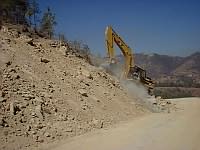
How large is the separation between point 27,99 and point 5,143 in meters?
3.02

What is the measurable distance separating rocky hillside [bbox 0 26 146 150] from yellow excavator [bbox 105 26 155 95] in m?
1.34

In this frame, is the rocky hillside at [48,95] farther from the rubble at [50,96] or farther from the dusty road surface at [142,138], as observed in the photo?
the dusty road surface at [142,138]

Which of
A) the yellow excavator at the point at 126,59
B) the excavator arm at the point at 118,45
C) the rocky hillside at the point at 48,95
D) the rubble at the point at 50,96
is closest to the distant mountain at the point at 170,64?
the yellow excavator at the point at 126,59

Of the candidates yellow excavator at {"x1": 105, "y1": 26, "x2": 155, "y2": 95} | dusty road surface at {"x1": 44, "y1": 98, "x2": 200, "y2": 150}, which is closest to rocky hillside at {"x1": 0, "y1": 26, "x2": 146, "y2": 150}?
dusty road surface at {"x1": 44, "y1": 98, "x2": 200, "y2": 150}

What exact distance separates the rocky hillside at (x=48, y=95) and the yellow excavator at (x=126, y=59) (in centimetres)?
134

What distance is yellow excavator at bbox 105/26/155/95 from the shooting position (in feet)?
72.1

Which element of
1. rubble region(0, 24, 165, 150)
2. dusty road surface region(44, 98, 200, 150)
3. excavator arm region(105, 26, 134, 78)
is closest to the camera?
dusty road surface region(44, 98, 200, 150)

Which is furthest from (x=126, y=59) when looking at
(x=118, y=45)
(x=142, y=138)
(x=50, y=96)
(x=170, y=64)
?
(x=170, y=64)

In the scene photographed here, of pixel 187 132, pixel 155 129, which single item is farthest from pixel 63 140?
pixel 187 132

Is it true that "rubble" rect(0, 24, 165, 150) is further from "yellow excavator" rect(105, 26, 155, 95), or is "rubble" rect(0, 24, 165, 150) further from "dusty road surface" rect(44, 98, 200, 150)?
"yellow excavator" rect(105, 26, 155, 95)

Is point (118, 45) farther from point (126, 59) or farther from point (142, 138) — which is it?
point (142, 138)

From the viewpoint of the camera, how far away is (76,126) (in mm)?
13422

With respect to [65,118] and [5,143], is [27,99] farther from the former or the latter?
[5,143]

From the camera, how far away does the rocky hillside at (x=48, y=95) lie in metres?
12.1
